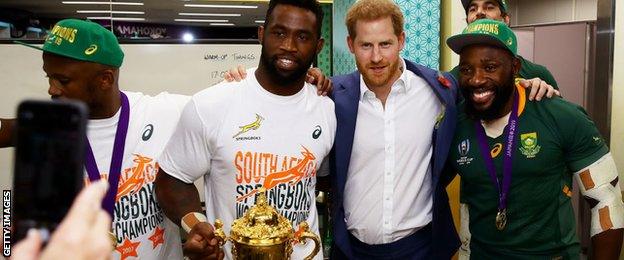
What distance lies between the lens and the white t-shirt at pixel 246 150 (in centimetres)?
177

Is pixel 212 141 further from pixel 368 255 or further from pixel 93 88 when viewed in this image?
pixel 368 255

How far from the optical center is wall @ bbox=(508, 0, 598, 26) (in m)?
6.39

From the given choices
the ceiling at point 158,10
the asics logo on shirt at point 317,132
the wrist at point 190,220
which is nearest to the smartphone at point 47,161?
the wrist at point 190,220

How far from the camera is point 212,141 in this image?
1.79 meters

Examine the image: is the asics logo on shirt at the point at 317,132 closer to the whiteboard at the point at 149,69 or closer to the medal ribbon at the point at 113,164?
the medal ribbon at the point at 113,164

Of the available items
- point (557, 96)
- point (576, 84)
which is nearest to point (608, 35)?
point (576, 84)

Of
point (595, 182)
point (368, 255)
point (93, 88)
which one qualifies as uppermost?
point (93, 88)

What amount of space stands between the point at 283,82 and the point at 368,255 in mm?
769

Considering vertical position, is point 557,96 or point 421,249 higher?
point 557,96

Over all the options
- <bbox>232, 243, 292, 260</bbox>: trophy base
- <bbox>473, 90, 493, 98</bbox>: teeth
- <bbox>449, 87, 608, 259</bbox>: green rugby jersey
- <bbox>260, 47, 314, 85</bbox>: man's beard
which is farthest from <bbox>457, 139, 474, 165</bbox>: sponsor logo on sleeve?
A: <bbox>232, 243, 292, 260</bbox>: trophy base

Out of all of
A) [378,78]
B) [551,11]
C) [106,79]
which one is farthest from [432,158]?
[551,11]

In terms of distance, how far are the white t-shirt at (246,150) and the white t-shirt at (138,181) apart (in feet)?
0.23

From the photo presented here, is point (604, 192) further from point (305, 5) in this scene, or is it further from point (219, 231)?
point (219, 231)

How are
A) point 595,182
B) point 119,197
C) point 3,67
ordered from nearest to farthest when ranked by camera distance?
point 119,197 < point 595,182 < point 3,67
